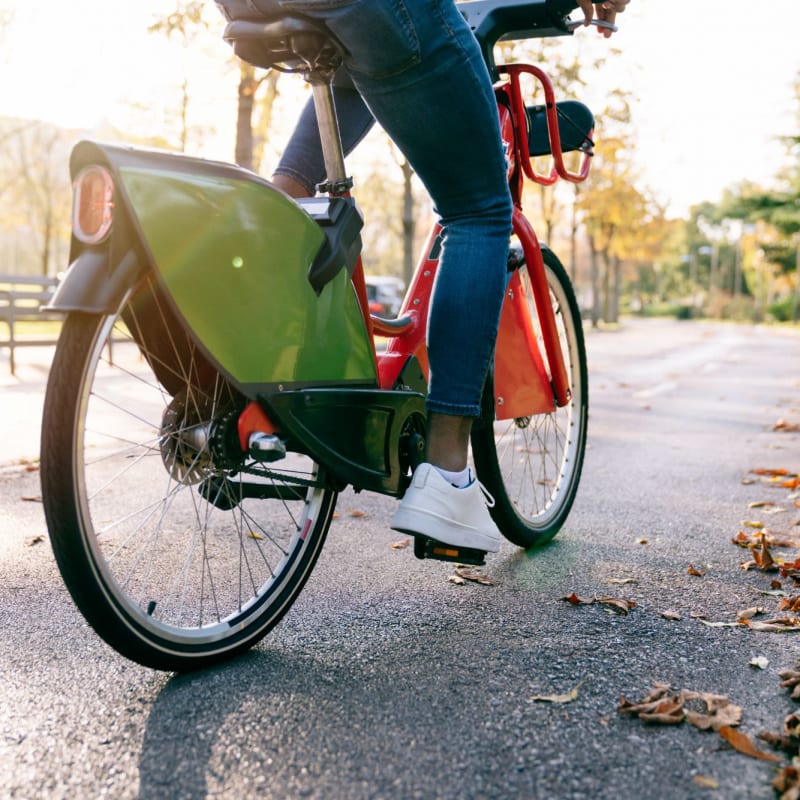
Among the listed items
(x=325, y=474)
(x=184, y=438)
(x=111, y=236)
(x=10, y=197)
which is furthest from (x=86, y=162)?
(x=10, y=197)

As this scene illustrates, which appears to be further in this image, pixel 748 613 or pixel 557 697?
pixel 748 613

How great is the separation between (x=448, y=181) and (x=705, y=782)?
4.67 feet

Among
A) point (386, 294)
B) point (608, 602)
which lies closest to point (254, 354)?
point (608, 602)

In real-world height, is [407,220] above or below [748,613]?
above

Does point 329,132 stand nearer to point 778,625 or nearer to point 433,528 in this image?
point 433,528

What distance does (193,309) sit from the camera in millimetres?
1776

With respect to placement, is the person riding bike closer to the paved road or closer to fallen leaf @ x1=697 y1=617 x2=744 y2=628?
the paved road

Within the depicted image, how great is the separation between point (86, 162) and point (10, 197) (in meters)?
39.8

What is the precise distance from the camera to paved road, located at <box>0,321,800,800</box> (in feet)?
5.19

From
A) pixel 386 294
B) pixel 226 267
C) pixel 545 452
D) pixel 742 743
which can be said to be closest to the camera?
pixel 742 743

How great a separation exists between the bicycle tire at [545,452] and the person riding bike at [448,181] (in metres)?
0.53

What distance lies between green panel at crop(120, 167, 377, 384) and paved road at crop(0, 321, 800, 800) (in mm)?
660

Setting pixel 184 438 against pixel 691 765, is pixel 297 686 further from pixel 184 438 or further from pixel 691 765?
pixel 691 765

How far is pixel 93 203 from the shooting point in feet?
5.56
